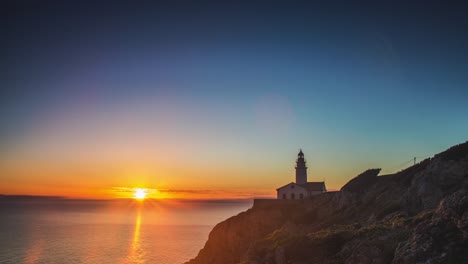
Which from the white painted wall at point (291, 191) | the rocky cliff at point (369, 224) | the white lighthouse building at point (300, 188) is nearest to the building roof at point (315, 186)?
the white lighthouse building at point (300, 188)

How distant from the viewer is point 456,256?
14672 millimetres

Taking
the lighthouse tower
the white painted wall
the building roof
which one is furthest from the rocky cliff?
the lighthouse tower

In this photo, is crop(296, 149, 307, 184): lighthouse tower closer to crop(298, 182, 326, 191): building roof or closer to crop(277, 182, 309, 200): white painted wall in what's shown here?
crop(298, 182, 326, 191): building roof

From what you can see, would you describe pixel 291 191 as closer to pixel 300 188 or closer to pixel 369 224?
pixel 300 188

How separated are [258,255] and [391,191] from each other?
29.0 meters

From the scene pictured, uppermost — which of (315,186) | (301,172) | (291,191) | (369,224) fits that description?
(301,172)

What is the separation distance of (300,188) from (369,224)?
52817 millimetres

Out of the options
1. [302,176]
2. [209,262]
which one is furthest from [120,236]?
[209,262]

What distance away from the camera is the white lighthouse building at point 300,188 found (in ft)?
283

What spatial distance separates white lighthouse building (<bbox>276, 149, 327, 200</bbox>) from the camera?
8612cm

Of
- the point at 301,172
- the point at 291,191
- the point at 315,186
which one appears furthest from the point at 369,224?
the point at 301,172

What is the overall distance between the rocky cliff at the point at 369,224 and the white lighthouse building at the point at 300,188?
49.6 feet

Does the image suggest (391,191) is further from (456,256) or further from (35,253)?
(35,253)

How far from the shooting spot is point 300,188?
86.6m
